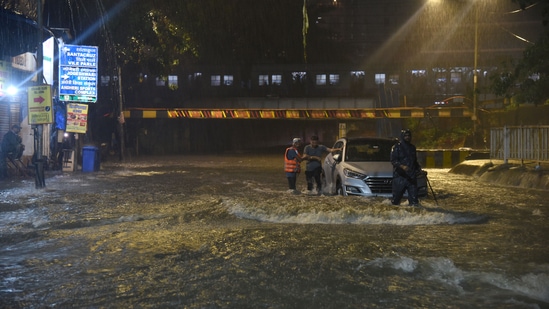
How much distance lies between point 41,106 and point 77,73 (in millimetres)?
5661

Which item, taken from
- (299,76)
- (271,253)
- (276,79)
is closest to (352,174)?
(271,253)

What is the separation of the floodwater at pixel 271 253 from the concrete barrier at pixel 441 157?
1211cm

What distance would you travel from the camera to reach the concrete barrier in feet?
84.8

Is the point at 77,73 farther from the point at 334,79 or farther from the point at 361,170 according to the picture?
the point at 334,79

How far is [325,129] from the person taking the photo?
186 ft

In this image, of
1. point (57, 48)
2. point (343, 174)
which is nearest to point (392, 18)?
point (57, 48)

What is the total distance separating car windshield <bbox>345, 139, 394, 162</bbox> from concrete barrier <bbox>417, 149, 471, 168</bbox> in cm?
1285

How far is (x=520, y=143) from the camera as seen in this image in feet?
58.3

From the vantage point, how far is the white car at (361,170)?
467 inches

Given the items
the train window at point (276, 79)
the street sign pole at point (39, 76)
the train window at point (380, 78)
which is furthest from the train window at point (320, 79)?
the street sign pole at point (39, 76)

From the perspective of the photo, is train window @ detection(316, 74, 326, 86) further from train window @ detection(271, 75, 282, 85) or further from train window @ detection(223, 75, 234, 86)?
train window @ detection(223, 75, 234, 86)

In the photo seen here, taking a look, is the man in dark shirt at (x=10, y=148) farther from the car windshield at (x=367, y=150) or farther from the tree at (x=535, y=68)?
the tree at (x=535, y=68)

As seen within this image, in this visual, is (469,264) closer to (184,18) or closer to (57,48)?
(57,48)

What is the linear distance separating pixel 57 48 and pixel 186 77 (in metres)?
28.4
